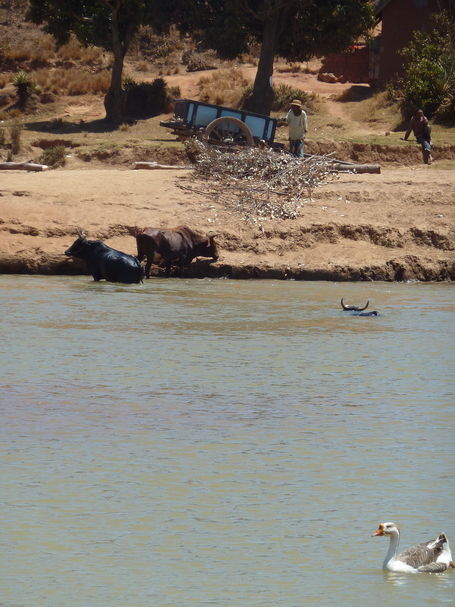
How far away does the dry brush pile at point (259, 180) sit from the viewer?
17.9m

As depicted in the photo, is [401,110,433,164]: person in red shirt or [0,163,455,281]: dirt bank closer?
[0,163,455,281]: dirt bank

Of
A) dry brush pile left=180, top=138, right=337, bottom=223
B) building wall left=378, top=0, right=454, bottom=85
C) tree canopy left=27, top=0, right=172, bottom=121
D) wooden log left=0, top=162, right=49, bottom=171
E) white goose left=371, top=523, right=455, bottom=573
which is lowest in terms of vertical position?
white goose left=371, top=523, right=455, bottom=573

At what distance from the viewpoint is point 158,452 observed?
6.92 meters

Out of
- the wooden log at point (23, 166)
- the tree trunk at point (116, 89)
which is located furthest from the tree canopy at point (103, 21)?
the wooden log at point (23, 166)

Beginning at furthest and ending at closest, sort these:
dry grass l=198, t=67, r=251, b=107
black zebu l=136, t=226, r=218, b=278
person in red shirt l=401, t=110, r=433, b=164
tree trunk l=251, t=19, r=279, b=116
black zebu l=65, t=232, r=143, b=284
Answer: dry grass l=198, t=67, r=251, b=107 < tree trunk l=251, t=19, r=279, b=116 < person in red shirt l=401, t=110, r=433, b=164 < black zebu l=136, t=226, r=218, b=278 < black zebu l=65, t=232, r=143, b=284

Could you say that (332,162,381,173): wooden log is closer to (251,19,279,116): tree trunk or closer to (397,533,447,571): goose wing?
(251,19,279,116): tree trunk

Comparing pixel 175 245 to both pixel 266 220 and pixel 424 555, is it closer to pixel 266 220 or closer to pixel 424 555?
pixel 266 220

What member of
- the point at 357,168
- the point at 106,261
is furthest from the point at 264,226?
the point at 357,168

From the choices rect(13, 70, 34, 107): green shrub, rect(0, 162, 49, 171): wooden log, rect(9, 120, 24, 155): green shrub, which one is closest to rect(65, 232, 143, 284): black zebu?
rect(0, 162, 49, 171): wooden log

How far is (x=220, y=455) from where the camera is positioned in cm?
688

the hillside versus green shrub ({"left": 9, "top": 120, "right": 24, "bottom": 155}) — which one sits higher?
green shrub ({"left": 9, "top": 120, "right": 24, "bottom": 155})

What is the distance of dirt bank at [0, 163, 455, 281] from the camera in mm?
16359

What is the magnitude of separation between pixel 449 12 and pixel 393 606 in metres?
35.0

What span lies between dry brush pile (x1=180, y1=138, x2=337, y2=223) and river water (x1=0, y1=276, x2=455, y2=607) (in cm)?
535
